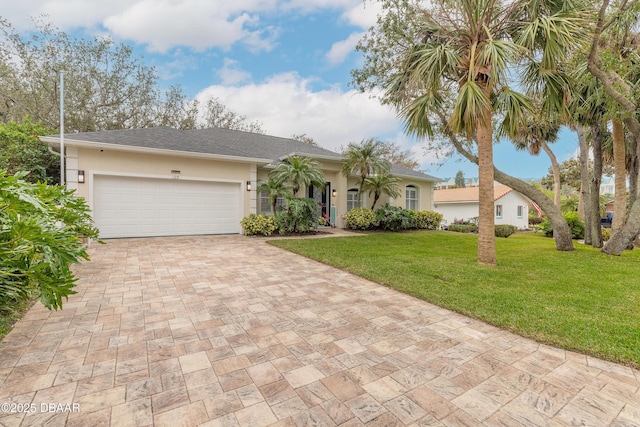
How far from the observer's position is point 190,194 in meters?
10.3

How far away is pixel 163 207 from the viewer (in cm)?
984

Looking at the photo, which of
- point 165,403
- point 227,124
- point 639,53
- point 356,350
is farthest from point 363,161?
point 227,124

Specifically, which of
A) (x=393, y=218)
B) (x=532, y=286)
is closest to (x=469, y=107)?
(x=532, y=286)

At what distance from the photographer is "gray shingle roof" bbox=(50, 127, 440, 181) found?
9148 millimetres

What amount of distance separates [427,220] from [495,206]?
11.4 m

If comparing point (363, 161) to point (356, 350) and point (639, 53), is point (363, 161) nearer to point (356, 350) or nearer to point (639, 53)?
point (639, 53)

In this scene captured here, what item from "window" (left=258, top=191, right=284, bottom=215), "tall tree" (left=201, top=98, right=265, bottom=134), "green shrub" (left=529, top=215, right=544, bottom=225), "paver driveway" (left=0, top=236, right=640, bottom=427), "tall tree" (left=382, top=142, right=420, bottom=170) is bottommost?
"paver driveway" (left=0, top=236, right=640, bottom=427)

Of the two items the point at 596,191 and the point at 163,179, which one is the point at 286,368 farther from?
the point at 596,191

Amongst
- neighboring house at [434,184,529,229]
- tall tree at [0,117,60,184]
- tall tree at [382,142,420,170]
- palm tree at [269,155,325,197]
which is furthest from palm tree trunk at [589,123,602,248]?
tall tree at [382,142,420,170]

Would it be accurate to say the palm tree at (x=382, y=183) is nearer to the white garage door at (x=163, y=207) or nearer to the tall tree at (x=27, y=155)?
the white garage door at (x=163, y=207)

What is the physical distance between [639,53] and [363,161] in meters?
8.17

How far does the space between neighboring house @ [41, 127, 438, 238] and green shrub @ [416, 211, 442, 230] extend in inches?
234

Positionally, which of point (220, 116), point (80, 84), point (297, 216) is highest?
point (220, 116)

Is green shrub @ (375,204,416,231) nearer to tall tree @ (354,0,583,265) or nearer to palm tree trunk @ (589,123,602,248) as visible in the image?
tall tree @ (354,0,583,265)
